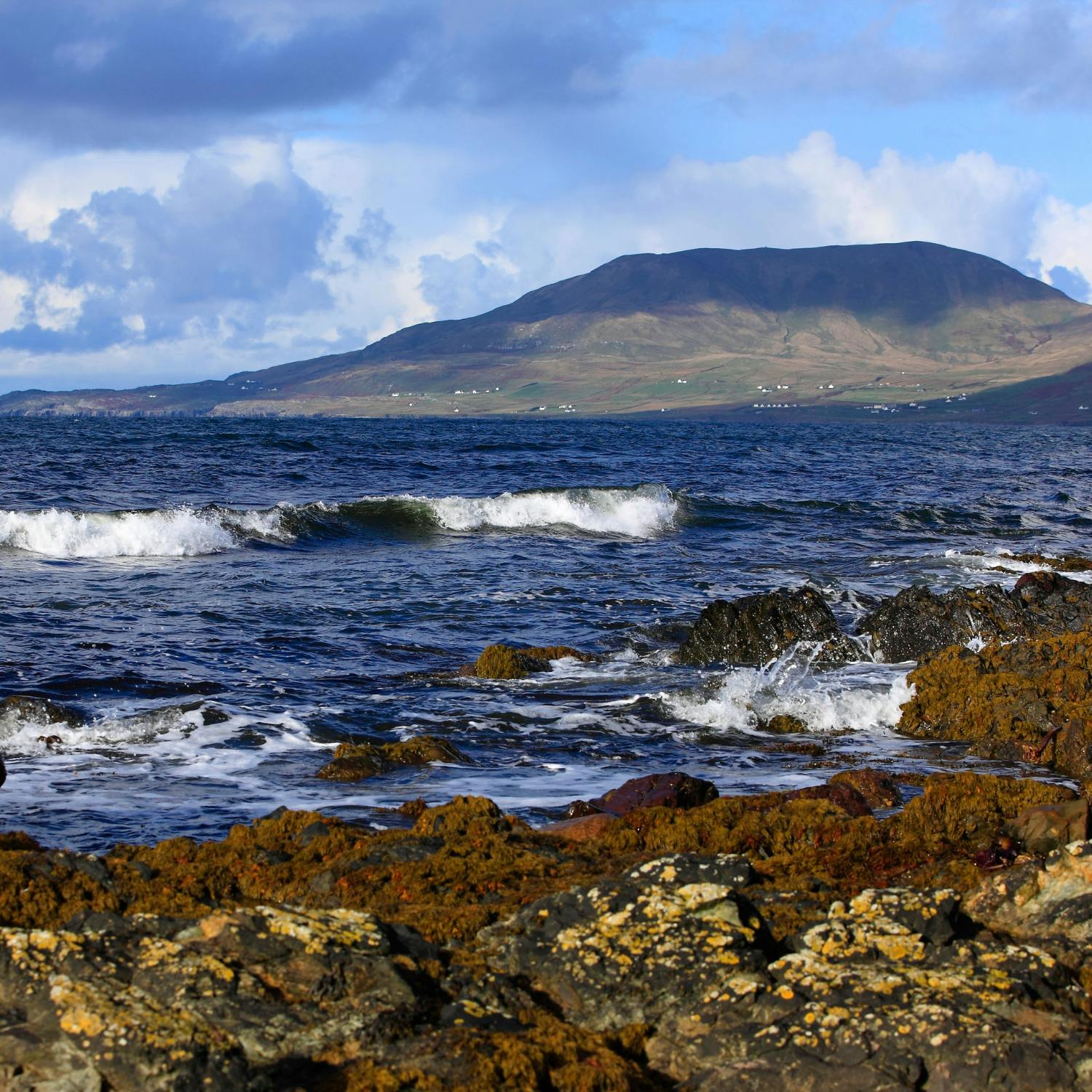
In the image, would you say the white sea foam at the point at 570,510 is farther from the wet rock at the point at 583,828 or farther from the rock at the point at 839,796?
the wet rock at the point at 583,828

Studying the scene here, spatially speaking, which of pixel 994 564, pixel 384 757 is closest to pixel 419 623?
pixel 384 757

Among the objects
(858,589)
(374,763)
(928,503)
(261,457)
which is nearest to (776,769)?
(374,763)

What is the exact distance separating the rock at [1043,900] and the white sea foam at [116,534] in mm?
25427

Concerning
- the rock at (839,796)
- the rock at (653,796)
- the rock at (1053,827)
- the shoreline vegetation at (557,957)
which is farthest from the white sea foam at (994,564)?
the shoreline vegetation at (557,957)

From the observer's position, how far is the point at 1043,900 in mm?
5957

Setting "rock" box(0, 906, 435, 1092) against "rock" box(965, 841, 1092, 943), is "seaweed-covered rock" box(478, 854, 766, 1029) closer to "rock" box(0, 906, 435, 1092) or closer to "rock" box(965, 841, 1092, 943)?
"rock" box(0, 906, 435, 1092)

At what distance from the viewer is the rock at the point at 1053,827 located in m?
7.34

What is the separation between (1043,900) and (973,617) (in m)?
12.7

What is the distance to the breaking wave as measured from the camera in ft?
97.9

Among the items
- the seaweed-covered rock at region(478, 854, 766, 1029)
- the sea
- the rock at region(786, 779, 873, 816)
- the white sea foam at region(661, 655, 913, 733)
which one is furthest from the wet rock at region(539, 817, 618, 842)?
the white sea foam at region(661, 655, 913, 733)

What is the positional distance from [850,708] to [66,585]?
15.7 m

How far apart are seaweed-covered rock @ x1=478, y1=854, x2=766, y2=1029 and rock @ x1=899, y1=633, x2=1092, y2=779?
7487 mm

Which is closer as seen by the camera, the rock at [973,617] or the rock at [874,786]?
the rock at [874,786]

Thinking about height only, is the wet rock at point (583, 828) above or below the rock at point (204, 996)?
below
